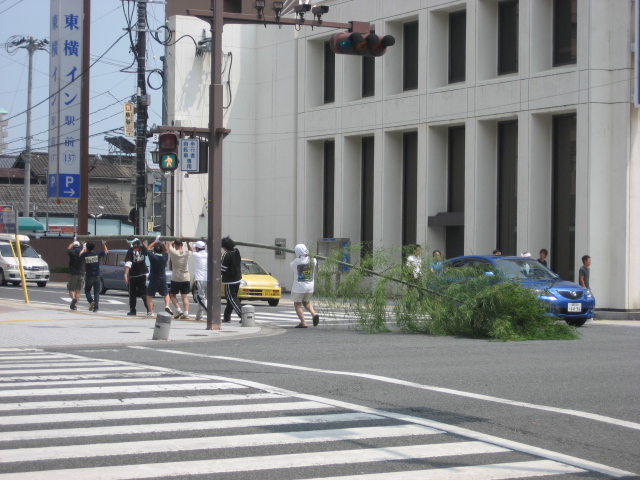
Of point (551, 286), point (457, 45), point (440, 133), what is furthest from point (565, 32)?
point (551, 286)

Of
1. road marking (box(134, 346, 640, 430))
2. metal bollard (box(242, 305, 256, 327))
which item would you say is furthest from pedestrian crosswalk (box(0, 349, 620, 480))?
metal bollard (box(242, 305, 256, 327))

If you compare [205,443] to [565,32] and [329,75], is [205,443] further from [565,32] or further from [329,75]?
[329,75]

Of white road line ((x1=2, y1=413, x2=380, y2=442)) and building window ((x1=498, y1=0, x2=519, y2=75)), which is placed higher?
building window ((x1=498, y1=0, x2=519, y2=75))

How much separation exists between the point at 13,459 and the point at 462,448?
3.35 meters

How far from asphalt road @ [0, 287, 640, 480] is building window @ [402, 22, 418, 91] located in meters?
17.5

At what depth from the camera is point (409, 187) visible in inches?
1339

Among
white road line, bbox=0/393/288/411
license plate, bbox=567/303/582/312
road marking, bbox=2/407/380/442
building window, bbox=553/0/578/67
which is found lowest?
road marking, bbox=2/407/380/442

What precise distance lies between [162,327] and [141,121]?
1982cm

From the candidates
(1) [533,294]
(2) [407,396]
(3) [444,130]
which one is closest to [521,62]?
(3) [444,130]

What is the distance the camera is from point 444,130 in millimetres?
31891

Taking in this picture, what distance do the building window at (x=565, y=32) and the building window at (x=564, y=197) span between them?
5.84 feet

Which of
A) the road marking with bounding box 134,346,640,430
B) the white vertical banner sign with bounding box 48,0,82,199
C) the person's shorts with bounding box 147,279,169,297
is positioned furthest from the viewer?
the white vertical banner sign with bounding box 48,0,82,199

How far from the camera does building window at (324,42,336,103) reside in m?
36.8

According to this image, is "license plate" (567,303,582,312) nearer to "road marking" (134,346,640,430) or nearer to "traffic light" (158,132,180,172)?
"traffic light" (158,132,180,172)
